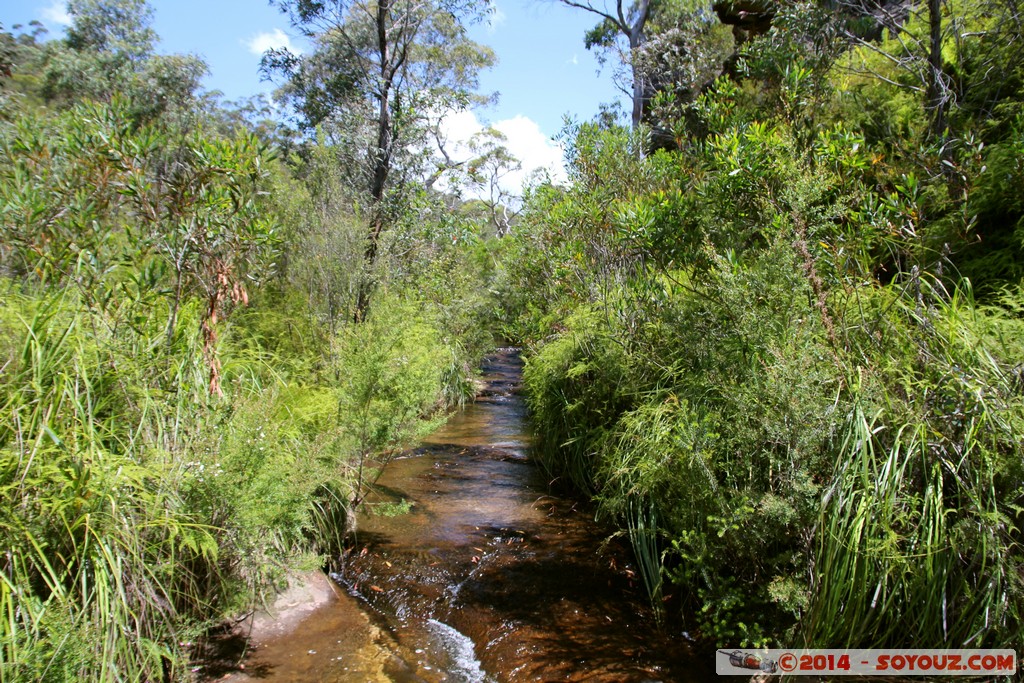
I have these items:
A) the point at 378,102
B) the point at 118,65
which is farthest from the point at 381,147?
the point at 118,65

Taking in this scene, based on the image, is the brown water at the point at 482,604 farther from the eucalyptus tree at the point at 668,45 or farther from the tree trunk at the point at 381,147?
the eucalyptus tree at the point at 668,45

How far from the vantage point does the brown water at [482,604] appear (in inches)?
157

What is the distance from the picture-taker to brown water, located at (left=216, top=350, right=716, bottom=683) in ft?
13.1

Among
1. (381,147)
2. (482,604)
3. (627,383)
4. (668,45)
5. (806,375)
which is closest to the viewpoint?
(806,375)

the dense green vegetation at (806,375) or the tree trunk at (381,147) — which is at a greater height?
the tree trunk at (381,147)

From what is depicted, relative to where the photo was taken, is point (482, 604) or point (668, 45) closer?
point (482, 604)

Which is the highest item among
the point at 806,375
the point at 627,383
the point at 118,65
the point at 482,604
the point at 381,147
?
the point at 118,65

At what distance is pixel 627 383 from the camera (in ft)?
20.4

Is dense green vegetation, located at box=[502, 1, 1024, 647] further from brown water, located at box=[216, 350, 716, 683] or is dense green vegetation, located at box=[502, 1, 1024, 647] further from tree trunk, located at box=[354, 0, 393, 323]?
tree trunk, located at box=[354, 0, 393, 323]

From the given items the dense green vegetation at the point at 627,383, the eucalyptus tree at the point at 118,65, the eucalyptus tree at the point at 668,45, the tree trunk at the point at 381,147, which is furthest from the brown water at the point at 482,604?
the eucalyptus tree at the point at 118,65

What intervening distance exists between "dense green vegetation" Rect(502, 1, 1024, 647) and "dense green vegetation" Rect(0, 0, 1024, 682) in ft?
0.09

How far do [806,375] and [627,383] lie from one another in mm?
2698

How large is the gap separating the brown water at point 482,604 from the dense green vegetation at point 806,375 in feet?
1.30

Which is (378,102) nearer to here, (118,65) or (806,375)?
(806,375)
